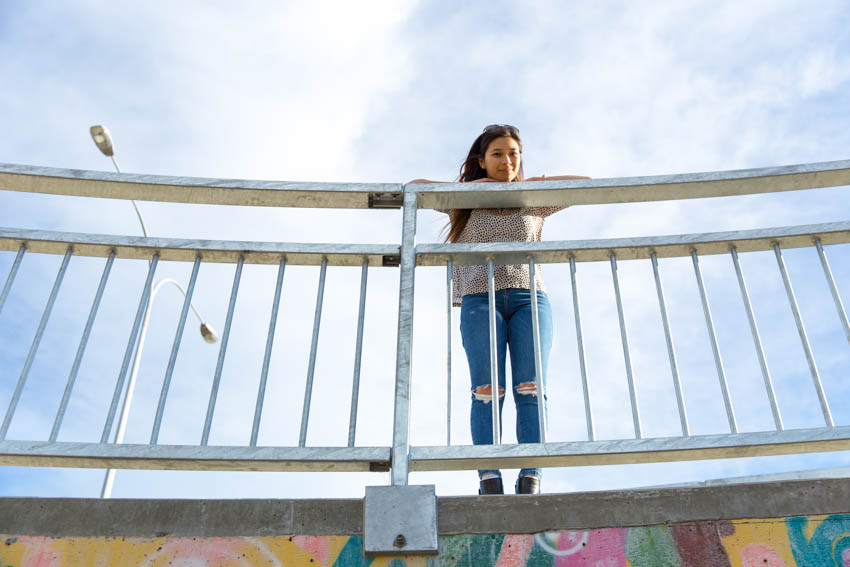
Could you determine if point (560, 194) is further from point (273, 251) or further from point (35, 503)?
point (35, 503)

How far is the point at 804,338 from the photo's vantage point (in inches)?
104

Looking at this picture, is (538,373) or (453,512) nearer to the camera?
(453,512)

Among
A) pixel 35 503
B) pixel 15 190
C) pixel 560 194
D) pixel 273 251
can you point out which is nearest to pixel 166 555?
pixel 35 503

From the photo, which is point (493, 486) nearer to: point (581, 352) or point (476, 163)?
point (581, 352)

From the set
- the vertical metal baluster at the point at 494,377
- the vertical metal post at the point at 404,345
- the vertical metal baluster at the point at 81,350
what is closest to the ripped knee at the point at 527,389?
the vertical metal baluster at the point at 494,377

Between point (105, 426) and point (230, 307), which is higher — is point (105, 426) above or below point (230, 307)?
below

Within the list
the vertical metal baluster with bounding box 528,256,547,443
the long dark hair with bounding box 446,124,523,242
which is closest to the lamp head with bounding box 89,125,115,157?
the long dark hair with bounding box 446,124,523,242

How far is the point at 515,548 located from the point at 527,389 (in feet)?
3.19

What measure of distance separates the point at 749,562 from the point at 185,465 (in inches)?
68.4

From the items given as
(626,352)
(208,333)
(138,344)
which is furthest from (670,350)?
(208,333)

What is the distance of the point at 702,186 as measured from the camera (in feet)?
10.0

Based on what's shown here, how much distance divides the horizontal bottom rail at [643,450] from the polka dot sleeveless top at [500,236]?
112 centimetres

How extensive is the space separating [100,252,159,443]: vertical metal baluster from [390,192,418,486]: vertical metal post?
900mm

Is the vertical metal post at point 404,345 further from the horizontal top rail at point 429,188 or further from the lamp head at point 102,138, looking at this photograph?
the lamp head at point 102,138
